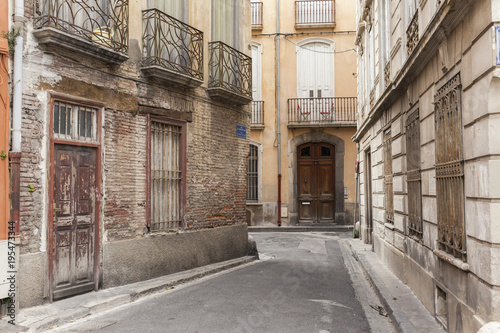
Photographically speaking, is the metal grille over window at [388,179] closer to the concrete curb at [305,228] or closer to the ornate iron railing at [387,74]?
the ornate iron railing at [387,74]

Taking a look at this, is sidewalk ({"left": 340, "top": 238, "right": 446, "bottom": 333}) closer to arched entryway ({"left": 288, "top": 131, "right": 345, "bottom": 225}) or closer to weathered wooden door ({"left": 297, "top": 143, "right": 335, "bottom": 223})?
arched entryway ({"left": 288, "top": 131, "right": 345, "bottom": 225})

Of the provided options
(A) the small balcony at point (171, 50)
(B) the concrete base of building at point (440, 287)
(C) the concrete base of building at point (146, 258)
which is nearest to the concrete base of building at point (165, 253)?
(C) the concrete base of building at point (146, 258)

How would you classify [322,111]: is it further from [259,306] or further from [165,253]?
[259,306]

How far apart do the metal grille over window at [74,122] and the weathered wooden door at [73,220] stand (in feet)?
0.65

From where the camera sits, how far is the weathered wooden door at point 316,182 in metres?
22.7

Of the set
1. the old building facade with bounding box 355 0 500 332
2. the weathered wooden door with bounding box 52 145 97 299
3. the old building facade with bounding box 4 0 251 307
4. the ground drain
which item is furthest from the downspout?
the old building facade with bounding box 355 0 500 332

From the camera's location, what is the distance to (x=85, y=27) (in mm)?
8289

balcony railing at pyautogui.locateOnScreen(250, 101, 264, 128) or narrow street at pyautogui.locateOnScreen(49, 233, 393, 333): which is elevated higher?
balcony railing at pyautogui.locateOnScreen(250, 101, 264, 128)

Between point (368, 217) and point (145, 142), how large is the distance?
8.69 m

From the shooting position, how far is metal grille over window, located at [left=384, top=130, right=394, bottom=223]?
10.7m

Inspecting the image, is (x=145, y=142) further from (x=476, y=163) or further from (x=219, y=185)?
(x=476, y=163)

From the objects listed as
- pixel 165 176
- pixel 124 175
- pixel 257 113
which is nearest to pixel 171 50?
pixel 165 176

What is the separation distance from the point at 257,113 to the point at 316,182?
433cm

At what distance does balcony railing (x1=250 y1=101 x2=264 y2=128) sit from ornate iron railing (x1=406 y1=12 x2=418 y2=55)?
14585mm
